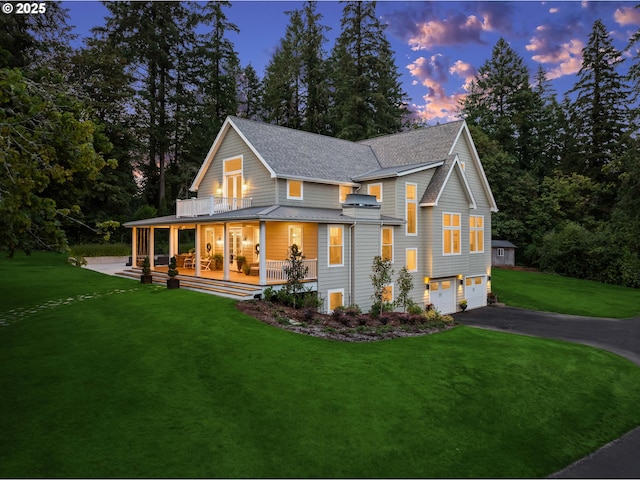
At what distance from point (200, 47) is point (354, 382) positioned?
44.4 meters

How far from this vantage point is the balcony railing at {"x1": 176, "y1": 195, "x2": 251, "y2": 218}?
19.8 metres

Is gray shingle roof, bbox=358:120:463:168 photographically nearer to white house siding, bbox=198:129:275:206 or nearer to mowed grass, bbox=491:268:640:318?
white house siding, bbox=198:129:275:206

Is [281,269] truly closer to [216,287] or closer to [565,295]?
[216,287]

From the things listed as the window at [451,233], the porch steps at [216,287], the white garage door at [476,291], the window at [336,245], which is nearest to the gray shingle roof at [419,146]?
the window at [451,233]

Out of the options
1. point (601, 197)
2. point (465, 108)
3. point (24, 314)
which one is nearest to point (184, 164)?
point (24, 314)

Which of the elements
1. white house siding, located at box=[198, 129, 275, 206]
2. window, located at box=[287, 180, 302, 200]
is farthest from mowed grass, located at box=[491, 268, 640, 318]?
white house siding, located at box=[198, 129, 275, 206]

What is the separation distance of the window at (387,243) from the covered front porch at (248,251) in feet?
14.5

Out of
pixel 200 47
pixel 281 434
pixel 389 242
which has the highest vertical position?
pixel 200 47

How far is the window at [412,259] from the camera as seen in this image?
2194 centimetres

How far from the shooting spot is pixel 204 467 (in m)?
5.66

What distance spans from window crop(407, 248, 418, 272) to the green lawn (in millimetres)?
8854

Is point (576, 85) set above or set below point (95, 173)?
above

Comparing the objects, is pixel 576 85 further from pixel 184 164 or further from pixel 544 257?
pixel 184 164

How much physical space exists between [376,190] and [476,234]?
830cm
